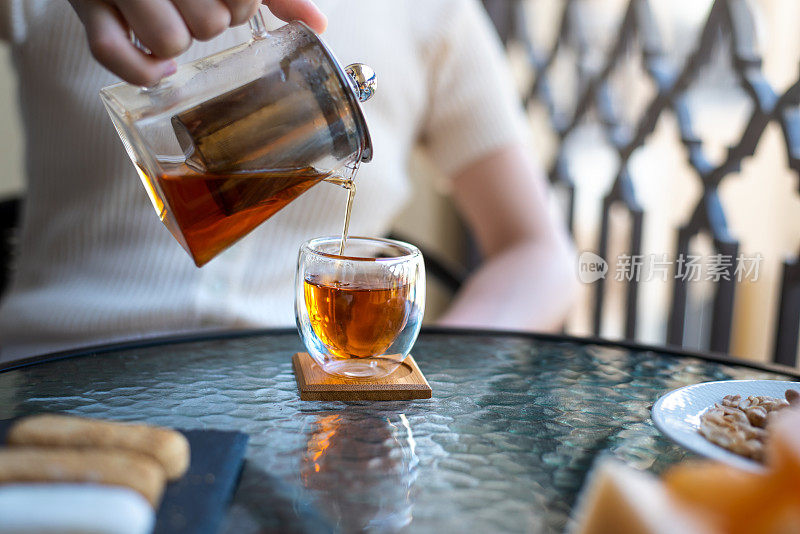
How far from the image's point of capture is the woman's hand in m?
0.42

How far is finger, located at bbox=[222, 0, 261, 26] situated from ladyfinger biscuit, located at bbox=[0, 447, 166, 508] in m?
0.25

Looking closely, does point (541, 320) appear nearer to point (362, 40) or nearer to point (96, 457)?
point (362, 40)

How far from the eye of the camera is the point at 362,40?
0.87m

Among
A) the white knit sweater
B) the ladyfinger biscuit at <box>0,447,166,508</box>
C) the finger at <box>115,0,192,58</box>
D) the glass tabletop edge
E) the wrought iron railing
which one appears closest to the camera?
the ladyfinger biscuit at <box>0,447,166,508</box>

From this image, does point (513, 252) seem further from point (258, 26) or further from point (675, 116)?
point (258, 26)

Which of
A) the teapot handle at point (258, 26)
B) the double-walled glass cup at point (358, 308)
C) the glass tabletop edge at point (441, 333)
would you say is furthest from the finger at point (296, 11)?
the glass tabletop edge at point (441, 333)

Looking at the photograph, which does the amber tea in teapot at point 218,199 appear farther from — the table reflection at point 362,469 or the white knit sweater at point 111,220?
the white knit sweater at point 111,220

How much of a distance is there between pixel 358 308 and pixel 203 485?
0.18 metres

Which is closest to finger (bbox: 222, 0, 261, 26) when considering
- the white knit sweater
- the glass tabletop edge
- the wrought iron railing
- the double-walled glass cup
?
the double-walled glass cup

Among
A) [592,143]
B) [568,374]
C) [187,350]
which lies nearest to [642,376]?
[568,374]

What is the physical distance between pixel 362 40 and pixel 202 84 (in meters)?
0.46

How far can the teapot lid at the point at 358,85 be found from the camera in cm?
42

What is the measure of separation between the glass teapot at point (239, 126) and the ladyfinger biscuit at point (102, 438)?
0.13m

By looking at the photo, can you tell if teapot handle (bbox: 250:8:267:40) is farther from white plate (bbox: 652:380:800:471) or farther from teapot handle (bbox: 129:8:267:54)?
white plate (bbox: 652:380:800:471)
